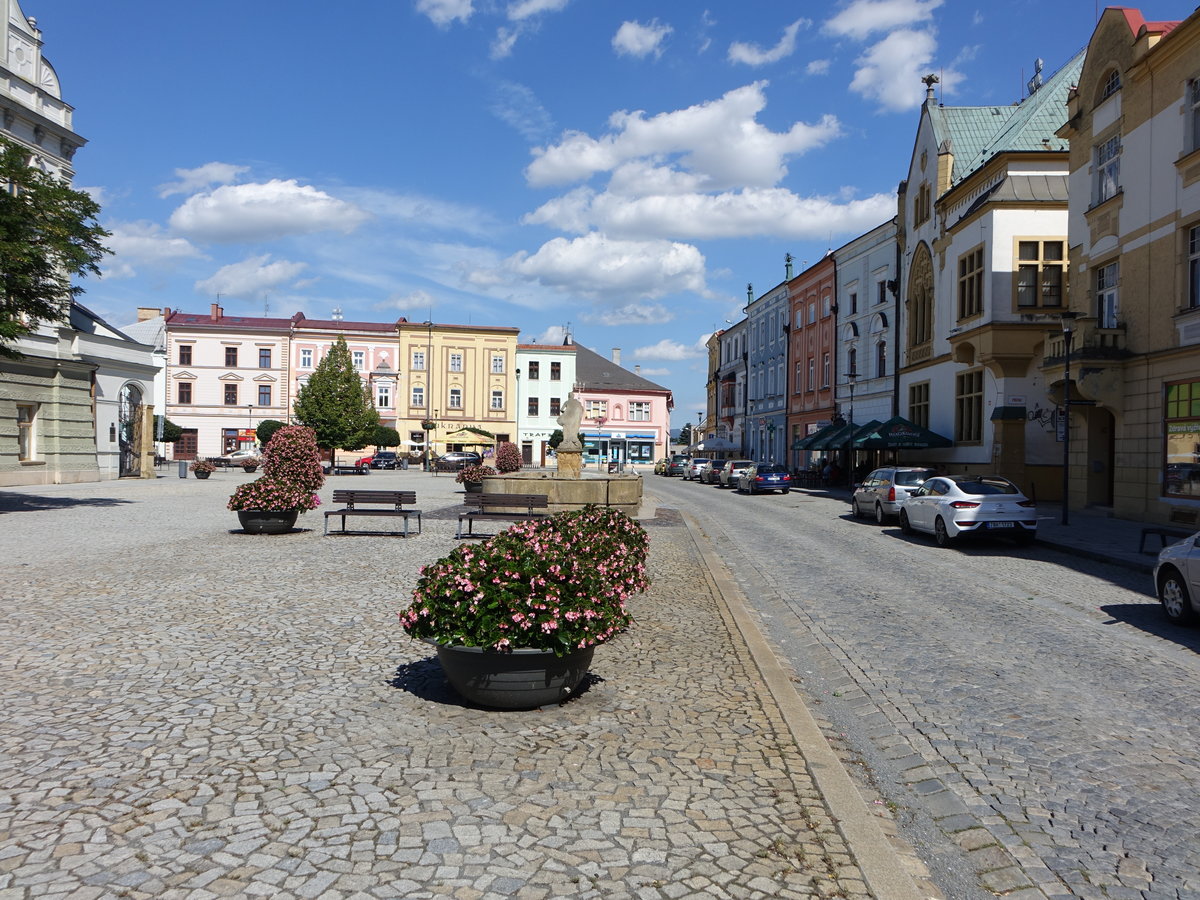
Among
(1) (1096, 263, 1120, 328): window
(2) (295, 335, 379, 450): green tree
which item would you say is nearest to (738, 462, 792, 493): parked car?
(1) (1096, 263, 1120, 328): window

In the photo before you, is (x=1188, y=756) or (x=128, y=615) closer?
(x=1188, y=756)

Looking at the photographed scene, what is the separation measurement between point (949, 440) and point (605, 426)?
51.0m

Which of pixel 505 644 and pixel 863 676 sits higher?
pixel 505 644

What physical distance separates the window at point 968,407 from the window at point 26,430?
33015 mm

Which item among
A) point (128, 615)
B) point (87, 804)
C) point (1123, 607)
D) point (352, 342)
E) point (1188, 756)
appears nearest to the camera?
point (87, 804)

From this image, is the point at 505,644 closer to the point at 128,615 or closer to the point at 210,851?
the point at 210,851

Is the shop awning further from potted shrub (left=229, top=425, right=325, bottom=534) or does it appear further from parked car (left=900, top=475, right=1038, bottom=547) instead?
potted shrub (left=229, top=425, right=325, bottom=534)

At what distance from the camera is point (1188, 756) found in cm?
515

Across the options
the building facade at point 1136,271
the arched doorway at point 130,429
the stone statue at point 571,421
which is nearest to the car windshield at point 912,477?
the building facade at point 1136,271

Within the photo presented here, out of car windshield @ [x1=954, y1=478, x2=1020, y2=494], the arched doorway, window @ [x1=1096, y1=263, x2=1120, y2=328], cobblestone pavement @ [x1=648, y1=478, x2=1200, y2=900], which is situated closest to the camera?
cobblestone pavement @ [x1=648, y1=478, x2=1200, y2=900]

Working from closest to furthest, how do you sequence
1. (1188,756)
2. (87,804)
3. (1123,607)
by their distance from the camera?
(87,804) → (1188,756) → (1123,607)

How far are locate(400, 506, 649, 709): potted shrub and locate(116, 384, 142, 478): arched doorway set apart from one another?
113 feet

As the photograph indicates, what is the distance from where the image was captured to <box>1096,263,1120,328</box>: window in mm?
22156

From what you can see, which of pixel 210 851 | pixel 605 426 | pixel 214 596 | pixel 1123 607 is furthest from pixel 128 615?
pixel 605 426
